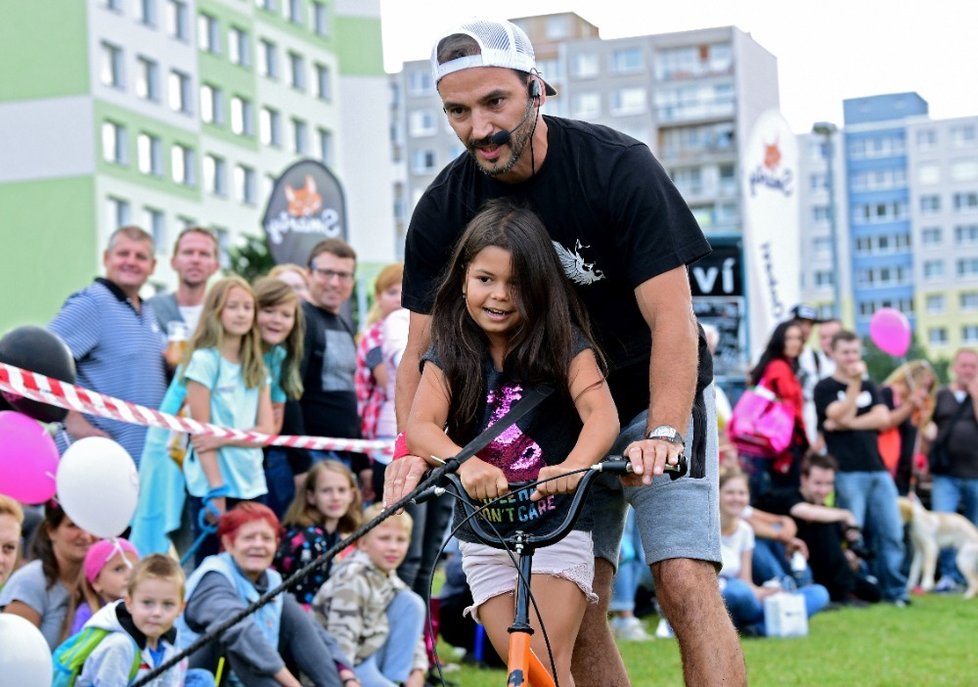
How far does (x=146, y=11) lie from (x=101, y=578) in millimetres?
60874

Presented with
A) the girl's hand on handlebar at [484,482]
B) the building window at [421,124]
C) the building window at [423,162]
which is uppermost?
the building window at [421,124]

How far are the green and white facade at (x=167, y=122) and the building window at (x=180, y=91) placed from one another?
0.07m

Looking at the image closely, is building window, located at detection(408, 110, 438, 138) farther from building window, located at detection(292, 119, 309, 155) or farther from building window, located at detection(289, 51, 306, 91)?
building window, located at detection(292, 119, 309, 155)

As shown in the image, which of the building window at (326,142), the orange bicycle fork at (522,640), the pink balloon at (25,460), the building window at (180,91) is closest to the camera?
the orange bicycle fork at (522,640)

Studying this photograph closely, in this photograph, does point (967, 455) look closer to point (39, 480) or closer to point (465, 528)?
point (39, 480)

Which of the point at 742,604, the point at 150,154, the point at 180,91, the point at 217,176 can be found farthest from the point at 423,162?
the point at 742,604

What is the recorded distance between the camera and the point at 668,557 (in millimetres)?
4746

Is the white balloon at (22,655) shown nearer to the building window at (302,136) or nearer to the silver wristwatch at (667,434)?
the silver wristwatch at (667,434)

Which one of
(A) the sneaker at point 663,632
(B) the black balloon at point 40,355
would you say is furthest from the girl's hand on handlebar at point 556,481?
(A) the sneaker at point 663,632

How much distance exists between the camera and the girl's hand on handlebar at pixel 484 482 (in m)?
4.22

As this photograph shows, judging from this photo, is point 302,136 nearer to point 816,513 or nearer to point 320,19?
point 320,19

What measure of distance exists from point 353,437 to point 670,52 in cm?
12179

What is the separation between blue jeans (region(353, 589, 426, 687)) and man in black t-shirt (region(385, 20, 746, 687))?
310cm

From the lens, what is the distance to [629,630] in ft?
35.0
